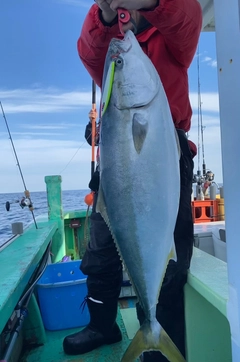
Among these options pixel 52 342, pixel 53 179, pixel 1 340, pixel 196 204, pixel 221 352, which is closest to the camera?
pixel 221 352

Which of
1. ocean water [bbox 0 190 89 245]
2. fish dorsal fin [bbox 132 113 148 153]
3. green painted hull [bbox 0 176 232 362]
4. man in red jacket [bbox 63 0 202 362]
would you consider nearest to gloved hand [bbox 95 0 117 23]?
man in red jacket [bbox 63 0 202 362]

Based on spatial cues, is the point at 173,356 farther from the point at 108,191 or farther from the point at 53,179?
the point at 53,179

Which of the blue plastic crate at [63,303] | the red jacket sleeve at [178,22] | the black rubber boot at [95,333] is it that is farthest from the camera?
the blue plastic crate at [63,303]

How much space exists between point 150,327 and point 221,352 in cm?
62

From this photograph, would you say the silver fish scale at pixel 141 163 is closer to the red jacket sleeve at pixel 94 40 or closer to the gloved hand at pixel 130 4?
the gloved hand at pixel 130 4

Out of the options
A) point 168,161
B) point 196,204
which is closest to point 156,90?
point 168,161

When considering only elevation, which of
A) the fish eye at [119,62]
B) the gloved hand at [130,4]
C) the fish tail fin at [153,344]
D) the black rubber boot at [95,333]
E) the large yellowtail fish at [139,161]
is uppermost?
the gloved hand at [130,4]

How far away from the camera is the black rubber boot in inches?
81.0

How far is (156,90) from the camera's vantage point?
115 cm

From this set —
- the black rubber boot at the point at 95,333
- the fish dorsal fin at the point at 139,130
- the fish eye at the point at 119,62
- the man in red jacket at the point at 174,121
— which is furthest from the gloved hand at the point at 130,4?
the black rubber boot at the point at 95,333

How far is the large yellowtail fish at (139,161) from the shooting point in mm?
1143

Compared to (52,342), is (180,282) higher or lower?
higher

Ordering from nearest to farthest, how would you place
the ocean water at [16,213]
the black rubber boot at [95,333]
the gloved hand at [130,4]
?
the gloved hand at [130,4], the black rubber boot at [95,333], the ocean water at [16,213]

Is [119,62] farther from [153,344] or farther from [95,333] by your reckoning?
[95,333]
